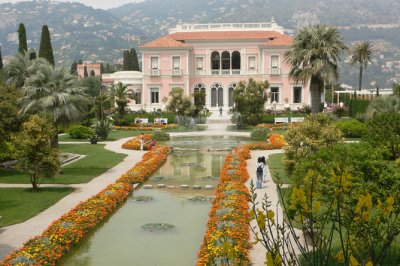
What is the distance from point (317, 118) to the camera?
2019 centimetres

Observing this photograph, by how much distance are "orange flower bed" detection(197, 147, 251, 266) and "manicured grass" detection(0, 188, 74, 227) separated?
5.18 m

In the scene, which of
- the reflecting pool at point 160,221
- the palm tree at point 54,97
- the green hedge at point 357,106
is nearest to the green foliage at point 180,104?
the green hedge at point 357,106

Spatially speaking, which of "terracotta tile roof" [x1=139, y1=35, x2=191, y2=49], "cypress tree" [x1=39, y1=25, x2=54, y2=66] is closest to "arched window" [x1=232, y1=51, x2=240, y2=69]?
"terracotta tile roof" [x1=139, y1=35, x2=191, y2=49]

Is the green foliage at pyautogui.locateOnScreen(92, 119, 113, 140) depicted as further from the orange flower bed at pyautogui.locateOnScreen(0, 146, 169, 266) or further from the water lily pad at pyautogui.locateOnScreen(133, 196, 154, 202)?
the water lily pad at pyautogui.locateOnScreen(133, 196, 154, 202)

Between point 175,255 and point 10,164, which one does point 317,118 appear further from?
point 10,164

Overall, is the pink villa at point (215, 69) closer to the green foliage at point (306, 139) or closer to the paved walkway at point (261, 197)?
the paved walkway at point (261, 197)

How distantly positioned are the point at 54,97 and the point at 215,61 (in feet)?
144

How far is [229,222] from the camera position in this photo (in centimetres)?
1248

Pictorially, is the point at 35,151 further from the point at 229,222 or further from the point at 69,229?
the point at 229,222

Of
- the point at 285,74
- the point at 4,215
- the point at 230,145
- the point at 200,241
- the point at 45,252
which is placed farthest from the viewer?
the point at 285,74

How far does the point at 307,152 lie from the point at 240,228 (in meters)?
6.74

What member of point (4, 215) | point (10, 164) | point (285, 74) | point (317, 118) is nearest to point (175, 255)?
point (4, 215)

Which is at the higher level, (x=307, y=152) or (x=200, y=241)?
(x=307, y=152)

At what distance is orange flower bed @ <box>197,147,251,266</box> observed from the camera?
Result: 10.1m
